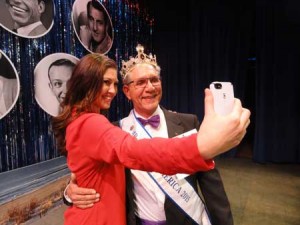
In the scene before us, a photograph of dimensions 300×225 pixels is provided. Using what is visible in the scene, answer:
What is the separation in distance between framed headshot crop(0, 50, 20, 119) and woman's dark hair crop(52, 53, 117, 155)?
48.1 inches

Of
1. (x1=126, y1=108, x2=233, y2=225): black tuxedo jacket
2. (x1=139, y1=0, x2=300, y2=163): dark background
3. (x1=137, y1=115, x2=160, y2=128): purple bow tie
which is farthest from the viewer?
(x1=139, y1=0, x2=300, y2=163): dark background

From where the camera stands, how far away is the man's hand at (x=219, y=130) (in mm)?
402

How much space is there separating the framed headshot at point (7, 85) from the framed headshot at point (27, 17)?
0.77ft

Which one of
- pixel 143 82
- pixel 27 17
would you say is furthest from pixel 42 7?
pixel 143 82

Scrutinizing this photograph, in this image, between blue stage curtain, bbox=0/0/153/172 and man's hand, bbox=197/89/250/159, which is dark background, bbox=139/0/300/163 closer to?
blue stage curtain, bbox=0/0/153/172

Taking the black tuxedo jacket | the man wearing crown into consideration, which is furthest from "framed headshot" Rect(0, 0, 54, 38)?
the black tuxedo jacket

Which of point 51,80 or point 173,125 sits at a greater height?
point 51,80

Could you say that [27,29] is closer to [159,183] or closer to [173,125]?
[173,125]

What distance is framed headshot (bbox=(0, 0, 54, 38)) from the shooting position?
1844 mm

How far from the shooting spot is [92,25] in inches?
111

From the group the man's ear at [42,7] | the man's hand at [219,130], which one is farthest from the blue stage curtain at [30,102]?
the man's hand at [219,130]

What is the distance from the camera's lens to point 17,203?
6.45 feet

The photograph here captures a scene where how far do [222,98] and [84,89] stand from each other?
0.50m

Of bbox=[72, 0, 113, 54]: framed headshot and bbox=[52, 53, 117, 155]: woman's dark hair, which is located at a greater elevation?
bbox=[72, 0, 113, 54]: framed headshot
